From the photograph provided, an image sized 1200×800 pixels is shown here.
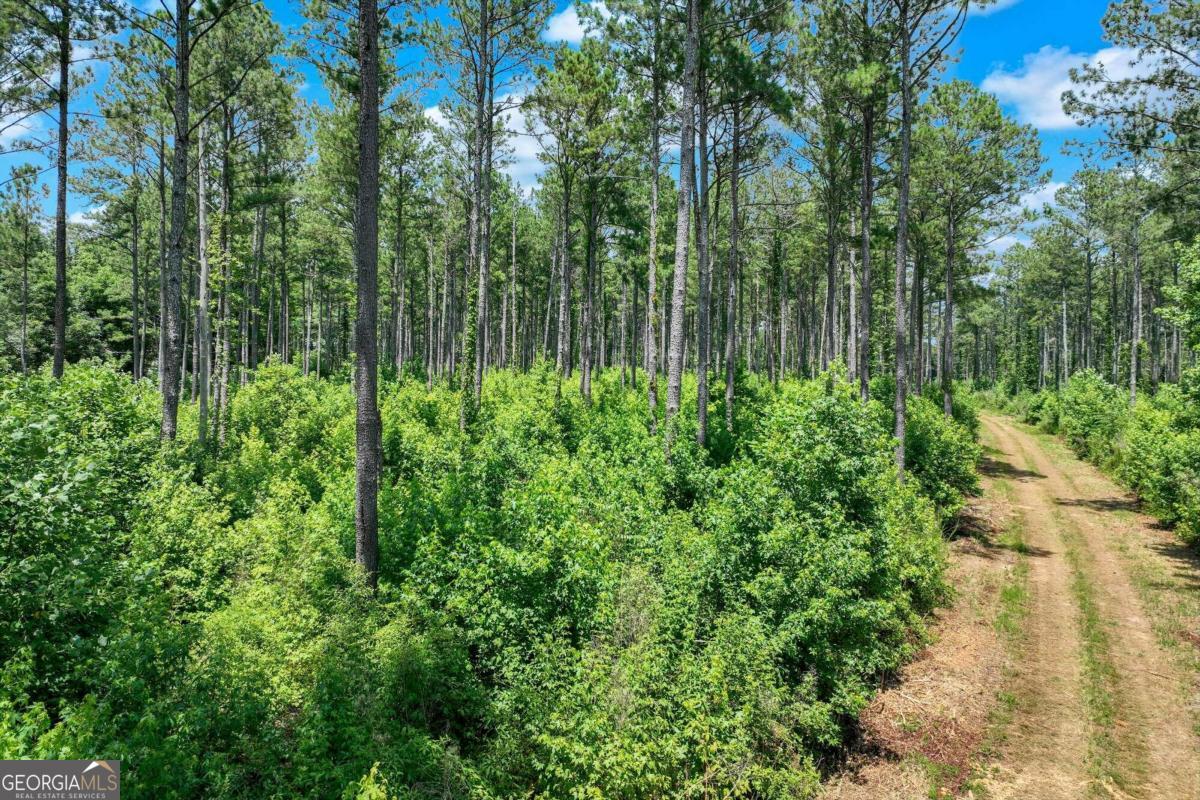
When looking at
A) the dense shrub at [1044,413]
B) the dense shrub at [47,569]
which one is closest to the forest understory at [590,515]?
the dense shrub at [47,569]

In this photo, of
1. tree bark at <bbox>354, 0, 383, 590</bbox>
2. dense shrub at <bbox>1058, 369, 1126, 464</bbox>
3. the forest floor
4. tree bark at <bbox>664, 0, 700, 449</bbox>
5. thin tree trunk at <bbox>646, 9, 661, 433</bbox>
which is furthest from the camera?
Answer: dense shrub at <bbox>1058, 369, 1126, 464</bbox>

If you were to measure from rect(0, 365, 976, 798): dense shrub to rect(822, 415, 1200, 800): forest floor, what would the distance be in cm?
81

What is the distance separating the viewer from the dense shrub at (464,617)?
5277 mm

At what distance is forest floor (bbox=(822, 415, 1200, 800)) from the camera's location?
293 inches

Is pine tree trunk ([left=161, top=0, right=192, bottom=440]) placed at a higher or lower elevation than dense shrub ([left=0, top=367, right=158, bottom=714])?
higher

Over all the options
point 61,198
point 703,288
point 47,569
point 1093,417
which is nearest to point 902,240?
point 703,288

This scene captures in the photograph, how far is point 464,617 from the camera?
25.2 feet

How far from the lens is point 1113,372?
46.9m

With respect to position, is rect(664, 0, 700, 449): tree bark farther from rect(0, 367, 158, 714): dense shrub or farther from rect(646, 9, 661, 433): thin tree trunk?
rect(0, 367, 158, 714): dense shrub

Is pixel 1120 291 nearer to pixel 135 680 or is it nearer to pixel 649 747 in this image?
pixel 649 747

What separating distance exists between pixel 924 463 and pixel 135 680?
19.1 meters

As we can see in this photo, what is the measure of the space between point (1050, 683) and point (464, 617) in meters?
9.65

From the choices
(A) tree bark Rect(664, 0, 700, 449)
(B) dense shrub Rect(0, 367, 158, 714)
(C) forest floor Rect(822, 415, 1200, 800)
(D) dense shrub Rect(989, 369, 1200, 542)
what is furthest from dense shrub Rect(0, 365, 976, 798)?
(D) dense shrub Rect(989, 369, 1200, 542)

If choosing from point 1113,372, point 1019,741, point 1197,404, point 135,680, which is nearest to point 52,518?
point 135,680
